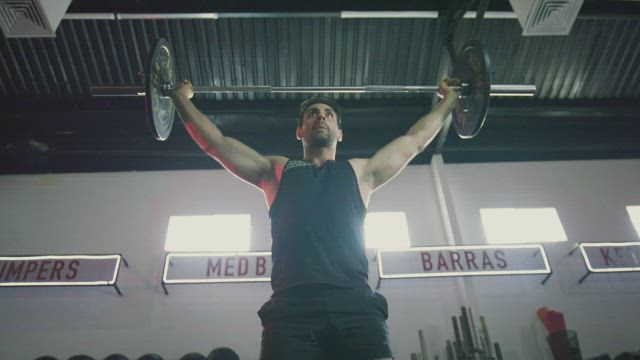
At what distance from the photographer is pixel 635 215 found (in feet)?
14.4

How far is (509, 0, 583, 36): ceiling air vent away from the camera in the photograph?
9.59ft

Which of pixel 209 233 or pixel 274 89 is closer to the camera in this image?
pixel 274 89

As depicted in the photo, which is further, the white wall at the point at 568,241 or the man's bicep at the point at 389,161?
the white wall at the point at 568,241

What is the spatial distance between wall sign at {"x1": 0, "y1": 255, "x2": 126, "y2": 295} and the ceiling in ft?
4.13

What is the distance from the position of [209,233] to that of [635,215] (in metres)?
3.99

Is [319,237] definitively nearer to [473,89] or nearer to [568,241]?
[473,89]

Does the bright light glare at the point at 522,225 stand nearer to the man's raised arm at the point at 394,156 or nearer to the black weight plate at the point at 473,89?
the black weight plate at the point at 473,89

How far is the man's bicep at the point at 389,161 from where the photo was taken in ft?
4.95

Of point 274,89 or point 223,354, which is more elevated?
point 274,89

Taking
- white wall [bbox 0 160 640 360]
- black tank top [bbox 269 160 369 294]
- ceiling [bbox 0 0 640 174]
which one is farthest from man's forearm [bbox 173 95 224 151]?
white wall [bbox 0 160 640 360]

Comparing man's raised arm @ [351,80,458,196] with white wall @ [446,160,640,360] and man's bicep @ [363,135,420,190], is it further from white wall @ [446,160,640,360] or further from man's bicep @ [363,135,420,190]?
white wall @ [446,160,640,360]

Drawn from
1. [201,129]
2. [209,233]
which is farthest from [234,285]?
[201,129]

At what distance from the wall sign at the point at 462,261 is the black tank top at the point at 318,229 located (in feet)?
7.56

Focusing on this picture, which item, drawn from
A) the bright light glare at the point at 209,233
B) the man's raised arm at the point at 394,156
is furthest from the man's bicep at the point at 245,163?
the bright light glare at the point at 209,233
